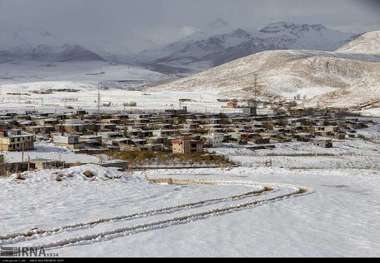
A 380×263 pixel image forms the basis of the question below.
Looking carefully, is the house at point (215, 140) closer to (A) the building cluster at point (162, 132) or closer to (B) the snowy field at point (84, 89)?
(A) the building cluster at point (162, 132)

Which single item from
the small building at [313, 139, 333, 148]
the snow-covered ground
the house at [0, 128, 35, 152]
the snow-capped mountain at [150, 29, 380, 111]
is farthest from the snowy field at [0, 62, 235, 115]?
the snow-covered ground

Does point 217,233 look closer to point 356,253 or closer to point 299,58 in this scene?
point 356,253

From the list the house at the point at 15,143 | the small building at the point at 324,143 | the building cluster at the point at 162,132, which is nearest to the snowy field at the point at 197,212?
the house at the point at 15,143

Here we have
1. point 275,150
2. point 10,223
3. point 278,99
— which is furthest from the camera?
point 278,99

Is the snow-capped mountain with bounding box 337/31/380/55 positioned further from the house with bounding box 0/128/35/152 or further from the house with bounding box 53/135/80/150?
the house with bounding box 0/128/35/152

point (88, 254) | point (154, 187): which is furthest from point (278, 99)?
point (88, 254)

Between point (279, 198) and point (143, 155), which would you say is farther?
point (143, 155)

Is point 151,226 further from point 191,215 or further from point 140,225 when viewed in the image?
point 191,215
